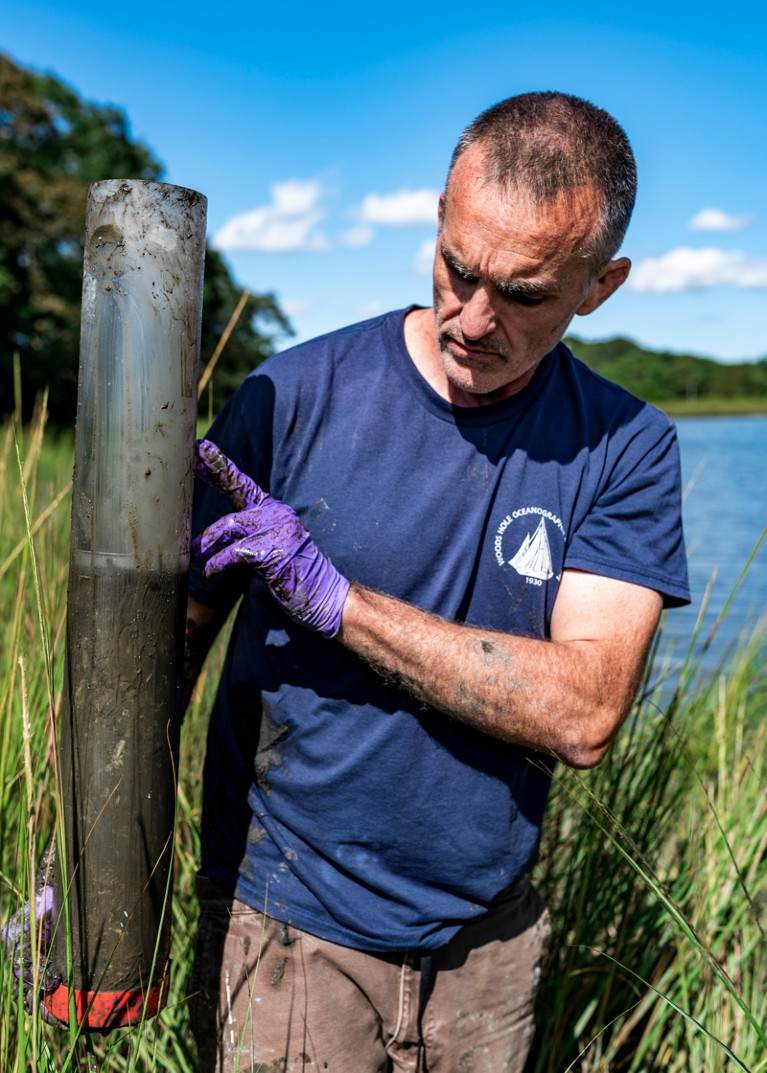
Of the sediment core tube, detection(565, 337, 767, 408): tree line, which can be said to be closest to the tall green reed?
the sediment core tube

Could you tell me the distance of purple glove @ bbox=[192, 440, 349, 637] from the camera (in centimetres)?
165

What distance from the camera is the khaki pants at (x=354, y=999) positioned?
6.17 ft

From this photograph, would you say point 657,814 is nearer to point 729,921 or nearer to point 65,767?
point 729,921

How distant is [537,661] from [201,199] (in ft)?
3.24

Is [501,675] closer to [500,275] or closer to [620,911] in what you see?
[500,275]

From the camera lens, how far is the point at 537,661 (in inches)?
71.8

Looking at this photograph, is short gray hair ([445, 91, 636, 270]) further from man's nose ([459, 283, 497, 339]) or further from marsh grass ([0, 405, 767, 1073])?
marsh grass ([0, 405, 767, 1073])

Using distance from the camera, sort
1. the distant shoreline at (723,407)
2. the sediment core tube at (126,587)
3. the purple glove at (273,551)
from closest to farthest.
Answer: the sediment core tube at (126,587) → the purple glove at (273,551) → the distant shoreline at (723,407)

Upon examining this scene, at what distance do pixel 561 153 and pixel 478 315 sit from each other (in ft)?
1.08

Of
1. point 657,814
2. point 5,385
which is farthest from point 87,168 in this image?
point 657,814

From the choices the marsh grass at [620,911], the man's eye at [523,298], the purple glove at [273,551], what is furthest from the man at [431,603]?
the marsh grass at [620,911]

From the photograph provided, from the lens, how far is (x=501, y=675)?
1.79 metres

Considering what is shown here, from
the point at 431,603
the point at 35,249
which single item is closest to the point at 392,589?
the point at 431,603

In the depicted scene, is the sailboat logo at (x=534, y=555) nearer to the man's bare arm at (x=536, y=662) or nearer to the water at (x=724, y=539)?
the man's bare arm at (x=536, y=662)
